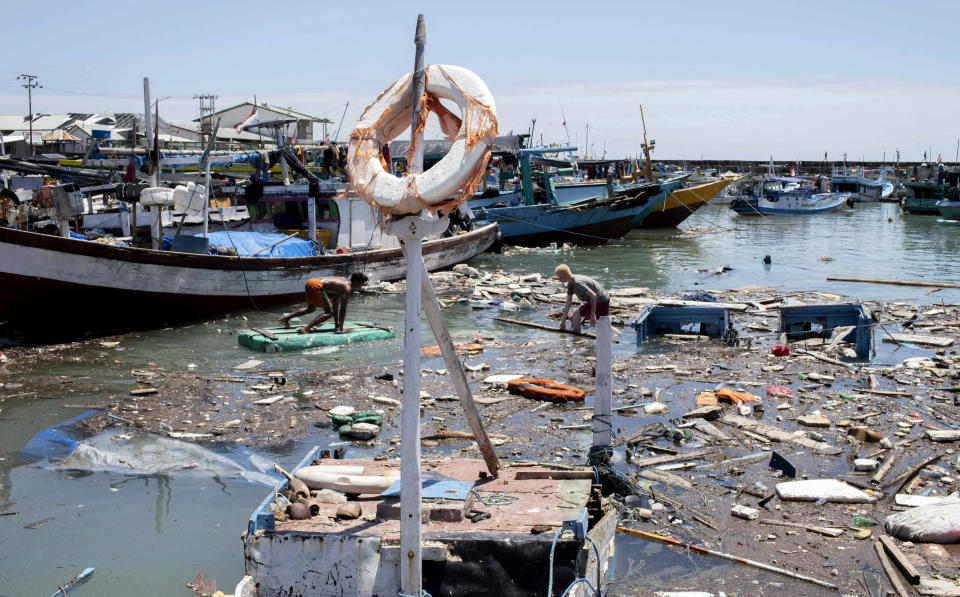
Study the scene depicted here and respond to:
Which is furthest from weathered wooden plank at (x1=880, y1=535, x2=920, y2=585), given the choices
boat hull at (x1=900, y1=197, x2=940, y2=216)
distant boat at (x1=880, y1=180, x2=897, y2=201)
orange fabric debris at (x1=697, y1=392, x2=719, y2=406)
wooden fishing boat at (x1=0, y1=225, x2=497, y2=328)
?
distant boat at (x1=880, y1=180, x2=897, y2=201)

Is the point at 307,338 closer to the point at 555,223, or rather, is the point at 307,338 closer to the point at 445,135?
the point at 445,135

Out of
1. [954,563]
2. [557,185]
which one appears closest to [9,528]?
[954,563]

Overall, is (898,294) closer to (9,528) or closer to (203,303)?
(203,303)

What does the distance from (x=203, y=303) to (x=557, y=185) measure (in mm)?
22928

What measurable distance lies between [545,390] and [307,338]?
15.1ft

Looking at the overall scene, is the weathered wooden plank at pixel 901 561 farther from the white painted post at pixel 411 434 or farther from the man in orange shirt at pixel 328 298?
the man in orange shirt at pixel 328 298

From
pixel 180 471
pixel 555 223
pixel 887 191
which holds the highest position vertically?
pixel 887 191

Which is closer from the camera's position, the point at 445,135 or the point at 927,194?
the point at 445,135

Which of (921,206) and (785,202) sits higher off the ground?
(785,202)

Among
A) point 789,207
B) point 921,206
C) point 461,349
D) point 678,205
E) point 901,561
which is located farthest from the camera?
point 789,207

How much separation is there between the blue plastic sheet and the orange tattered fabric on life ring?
30.2 feet

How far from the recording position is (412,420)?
4.21 m

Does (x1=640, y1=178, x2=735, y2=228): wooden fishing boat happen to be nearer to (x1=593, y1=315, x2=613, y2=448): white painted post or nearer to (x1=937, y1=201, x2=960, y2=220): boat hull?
(x1=937, y1=201, x2=960, y2=220): boat hull

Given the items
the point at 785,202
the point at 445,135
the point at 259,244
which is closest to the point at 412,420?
the point at 445,135
